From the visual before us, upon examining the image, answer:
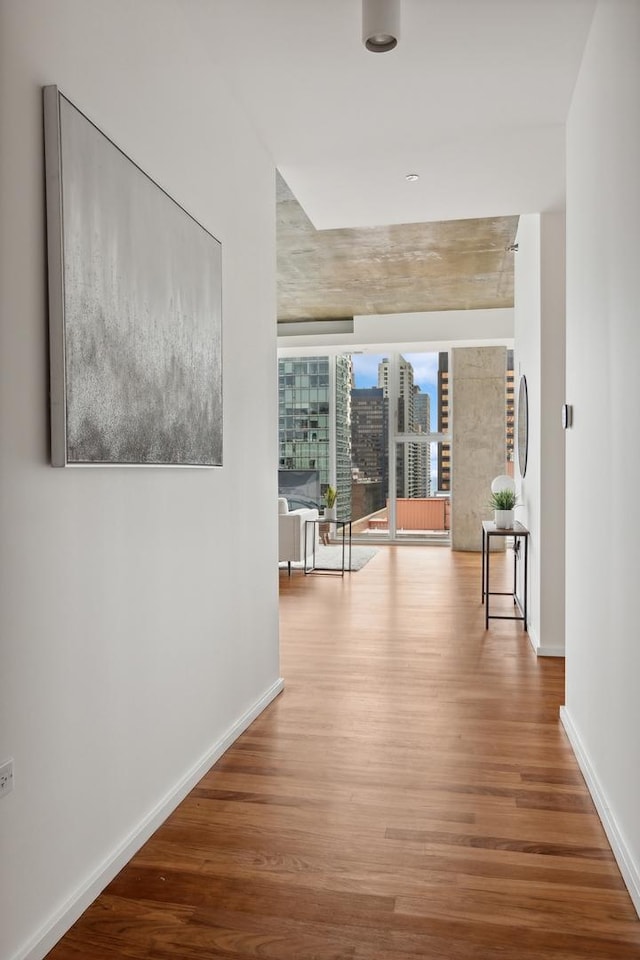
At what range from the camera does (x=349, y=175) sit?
4059mm

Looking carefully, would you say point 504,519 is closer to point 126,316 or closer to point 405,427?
point 126,316

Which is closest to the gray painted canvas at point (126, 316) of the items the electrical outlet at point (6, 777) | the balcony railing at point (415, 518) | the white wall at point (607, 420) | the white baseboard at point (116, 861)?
the electrical outlet at point (6, 777)

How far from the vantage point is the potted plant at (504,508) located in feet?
18.0

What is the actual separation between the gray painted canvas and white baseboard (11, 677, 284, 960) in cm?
112

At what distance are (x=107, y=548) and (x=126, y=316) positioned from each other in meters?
0.66

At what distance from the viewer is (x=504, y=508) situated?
5633 mm

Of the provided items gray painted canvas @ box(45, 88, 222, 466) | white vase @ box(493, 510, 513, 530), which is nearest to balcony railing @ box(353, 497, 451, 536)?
white vase @ box(493, 510, 513, 530)

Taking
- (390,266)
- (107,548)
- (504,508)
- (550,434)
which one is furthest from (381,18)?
(390,266)

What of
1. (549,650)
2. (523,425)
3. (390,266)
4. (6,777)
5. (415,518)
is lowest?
(549,650)

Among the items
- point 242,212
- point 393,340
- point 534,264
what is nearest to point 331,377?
point 393,340

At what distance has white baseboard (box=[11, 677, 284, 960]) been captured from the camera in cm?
178

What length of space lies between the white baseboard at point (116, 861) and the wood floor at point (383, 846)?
0.03m

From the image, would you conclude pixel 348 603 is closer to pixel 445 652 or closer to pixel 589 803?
pixel 445 652

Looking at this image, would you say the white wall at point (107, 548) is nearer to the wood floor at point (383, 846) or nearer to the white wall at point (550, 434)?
the wood floor at point (383, 846)
